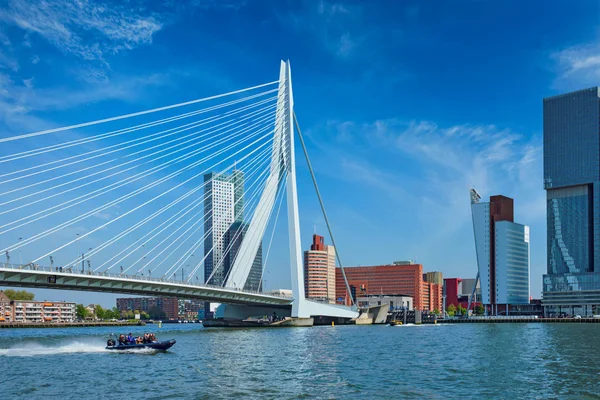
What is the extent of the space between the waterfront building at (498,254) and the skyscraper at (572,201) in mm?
9752

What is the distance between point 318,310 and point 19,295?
12712cm

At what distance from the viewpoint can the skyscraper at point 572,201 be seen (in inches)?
7092

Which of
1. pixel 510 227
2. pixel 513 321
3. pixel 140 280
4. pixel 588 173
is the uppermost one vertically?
pixel 588 173

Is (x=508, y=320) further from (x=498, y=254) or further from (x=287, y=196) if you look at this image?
(x=287, y=196)

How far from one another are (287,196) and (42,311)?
4848 inches

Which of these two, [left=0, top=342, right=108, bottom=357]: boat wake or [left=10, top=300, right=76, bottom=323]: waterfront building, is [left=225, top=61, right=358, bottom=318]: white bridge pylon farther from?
[left=10, top=300, right=76, bottom=323]: waterfront building

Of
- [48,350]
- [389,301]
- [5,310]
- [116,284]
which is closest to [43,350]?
[48,350]

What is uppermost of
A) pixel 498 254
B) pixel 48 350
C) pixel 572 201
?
pixel 572 201

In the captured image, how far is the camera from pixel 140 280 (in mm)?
67812

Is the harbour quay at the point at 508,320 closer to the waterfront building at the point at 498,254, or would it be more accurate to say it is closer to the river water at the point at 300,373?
the waterfront building at the point at 498,254

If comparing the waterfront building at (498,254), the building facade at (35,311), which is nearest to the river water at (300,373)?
the building facade at (35,311)

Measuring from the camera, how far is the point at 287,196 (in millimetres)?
76125

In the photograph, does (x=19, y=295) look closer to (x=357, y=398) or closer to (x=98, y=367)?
(x=98, y=367)

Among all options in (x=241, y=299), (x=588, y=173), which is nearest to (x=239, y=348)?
(x=241, y=299)
